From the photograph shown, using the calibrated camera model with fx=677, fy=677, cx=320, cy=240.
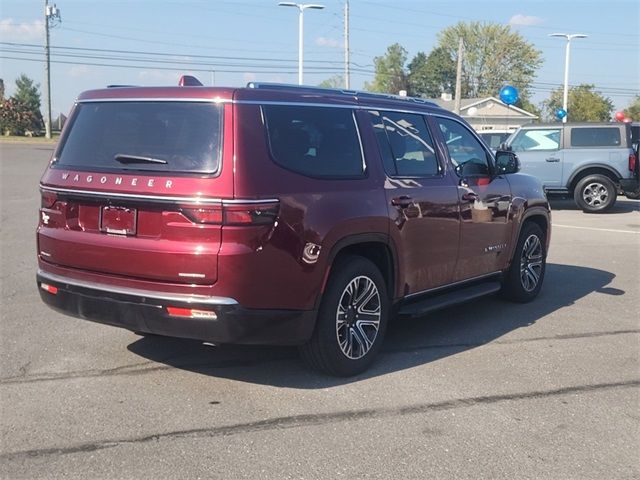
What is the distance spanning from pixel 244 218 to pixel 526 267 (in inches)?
161

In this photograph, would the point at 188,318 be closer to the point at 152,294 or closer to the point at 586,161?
the point at 152,294

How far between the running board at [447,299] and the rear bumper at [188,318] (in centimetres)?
119

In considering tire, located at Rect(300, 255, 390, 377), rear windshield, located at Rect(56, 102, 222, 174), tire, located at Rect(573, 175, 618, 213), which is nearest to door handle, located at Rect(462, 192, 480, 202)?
tire, located at Rect(300, 255, 390, 377)

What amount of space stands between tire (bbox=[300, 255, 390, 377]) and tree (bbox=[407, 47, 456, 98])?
98732 mm

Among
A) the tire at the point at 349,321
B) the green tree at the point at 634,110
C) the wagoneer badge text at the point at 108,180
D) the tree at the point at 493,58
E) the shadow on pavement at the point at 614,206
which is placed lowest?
the tire at the point at 349,321

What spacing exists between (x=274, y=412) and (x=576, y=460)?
173cm

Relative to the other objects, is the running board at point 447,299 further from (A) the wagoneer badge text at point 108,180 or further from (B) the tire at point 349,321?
(A) the wagoneer badge text at point 108,180

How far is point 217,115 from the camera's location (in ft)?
13.5

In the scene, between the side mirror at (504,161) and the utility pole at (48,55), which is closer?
the side mirror at (504,161)

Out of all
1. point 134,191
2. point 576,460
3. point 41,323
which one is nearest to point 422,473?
point 576,460

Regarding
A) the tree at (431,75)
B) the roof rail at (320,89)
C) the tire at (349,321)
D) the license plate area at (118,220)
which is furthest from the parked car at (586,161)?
the tree at (431,75)

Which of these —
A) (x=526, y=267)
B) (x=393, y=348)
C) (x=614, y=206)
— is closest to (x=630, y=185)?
(x=614, y=206)

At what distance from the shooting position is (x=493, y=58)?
84.6 meters

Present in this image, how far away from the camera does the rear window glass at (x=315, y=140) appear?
14.0 feet
